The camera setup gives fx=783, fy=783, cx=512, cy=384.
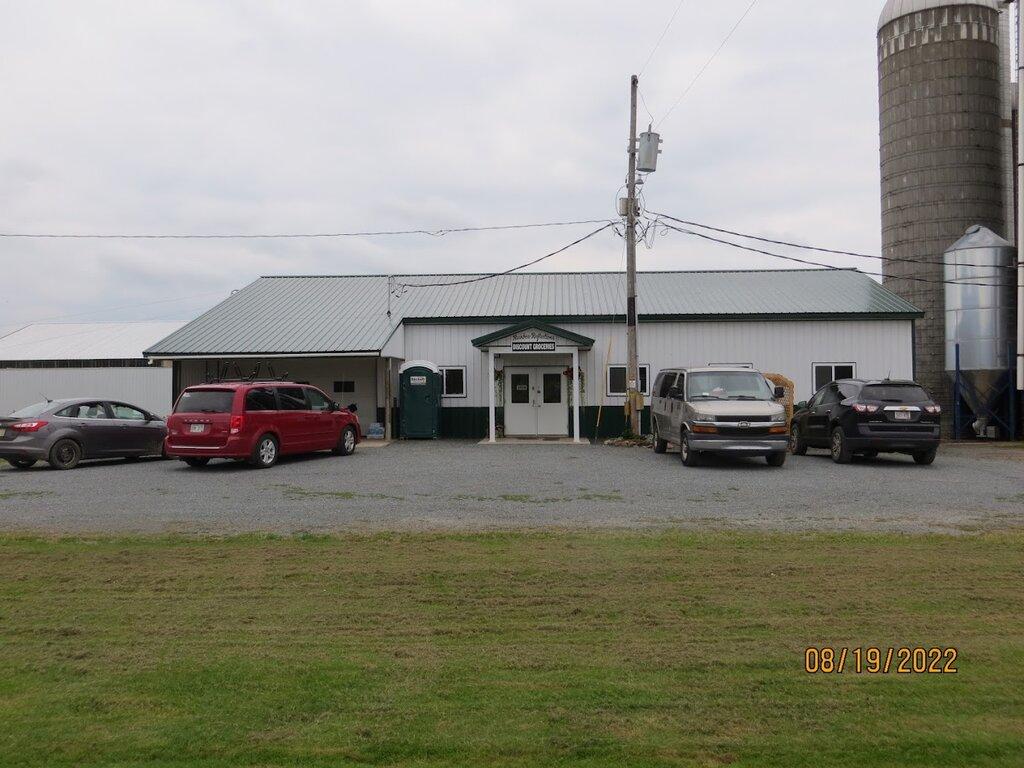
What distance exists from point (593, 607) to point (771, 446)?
9851 mm

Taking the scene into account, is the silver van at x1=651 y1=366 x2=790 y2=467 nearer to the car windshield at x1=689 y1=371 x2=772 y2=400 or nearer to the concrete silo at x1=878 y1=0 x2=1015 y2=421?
the car windshield at x1=689 y1=371 x2=772 y2=400

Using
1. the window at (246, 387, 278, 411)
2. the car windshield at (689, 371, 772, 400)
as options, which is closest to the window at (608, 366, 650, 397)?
the car windshield at (689, 371, 772, 400)

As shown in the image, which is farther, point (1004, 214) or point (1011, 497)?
point (1004, 214)

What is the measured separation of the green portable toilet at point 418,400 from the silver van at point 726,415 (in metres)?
8.11

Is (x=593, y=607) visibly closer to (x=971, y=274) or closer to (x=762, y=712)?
→ (x=762, y=712)

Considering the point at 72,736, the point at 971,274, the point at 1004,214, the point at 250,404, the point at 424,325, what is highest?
the point at 1004,214

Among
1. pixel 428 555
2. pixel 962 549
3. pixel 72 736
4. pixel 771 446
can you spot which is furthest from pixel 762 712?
pixel 771 446

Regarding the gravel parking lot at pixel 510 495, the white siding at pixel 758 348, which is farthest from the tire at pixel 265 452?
the white siding at pixel 758 348

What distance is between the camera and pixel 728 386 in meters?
15.3

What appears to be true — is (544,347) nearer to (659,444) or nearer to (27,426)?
(659,444)

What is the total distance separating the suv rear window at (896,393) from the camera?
1474cm

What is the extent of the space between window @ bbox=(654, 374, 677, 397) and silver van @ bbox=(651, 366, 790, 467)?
1.22 feet

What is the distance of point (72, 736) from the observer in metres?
3.50

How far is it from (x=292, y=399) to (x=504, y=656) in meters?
12.2
